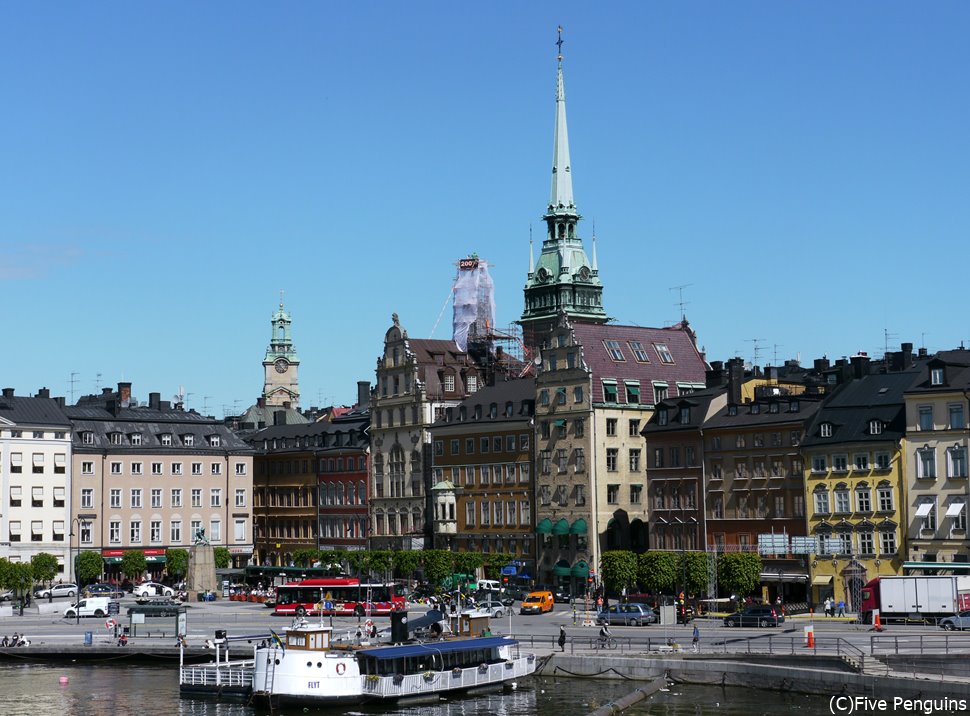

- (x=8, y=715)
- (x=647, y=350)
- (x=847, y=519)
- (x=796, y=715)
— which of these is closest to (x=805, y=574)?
(x=847, y=519)

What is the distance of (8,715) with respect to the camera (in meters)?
73.2

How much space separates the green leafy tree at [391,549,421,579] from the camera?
141000mm

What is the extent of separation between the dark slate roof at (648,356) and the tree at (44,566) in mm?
49008

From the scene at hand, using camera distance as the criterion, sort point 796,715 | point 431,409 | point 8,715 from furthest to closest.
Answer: point 431,409
point 8,715
point 796,715

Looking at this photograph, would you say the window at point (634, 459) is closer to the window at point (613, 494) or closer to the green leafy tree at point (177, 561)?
the window at point (613, 494)

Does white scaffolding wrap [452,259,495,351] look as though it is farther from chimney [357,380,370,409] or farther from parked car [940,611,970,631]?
parked car [940,611,970,631]

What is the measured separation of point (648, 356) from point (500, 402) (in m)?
13.7

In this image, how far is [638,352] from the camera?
453 ft

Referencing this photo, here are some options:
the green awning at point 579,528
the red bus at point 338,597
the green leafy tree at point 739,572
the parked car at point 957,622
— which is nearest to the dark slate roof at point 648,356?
the green awning at point 579,528

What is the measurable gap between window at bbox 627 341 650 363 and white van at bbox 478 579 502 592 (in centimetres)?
2182

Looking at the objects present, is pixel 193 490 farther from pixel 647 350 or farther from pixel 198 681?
pixel 198 681

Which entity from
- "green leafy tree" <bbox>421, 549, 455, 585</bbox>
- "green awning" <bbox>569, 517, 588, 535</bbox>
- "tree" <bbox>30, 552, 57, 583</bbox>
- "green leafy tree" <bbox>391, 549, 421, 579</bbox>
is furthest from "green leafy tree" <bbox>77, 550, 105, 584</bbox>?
"green awning" <bbox>569, 517, 588, 535</bbox>

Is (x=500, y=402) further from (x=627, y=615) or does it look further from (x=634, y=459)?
(x=627, y=615)

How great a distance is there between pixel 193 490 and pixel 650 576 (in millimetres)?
60603
